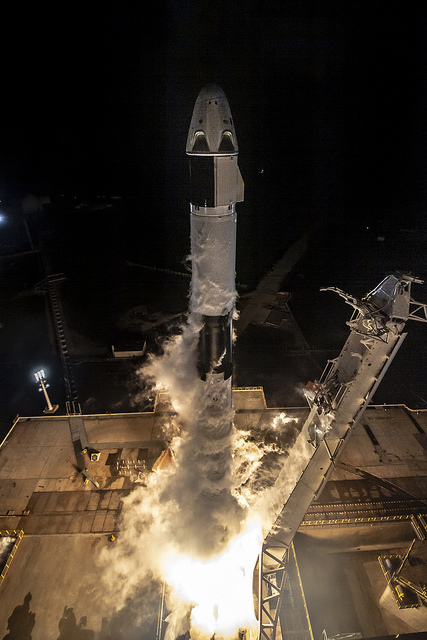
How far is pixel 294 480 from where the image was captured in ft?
44.8

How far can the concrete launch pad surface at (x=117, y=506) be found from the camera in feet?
57.5

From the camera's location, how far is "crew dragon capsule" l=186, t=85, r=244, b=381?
35.1ft

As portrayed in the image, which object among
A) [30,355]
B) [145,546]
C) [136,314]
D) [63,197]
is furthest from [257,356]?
[63,197]

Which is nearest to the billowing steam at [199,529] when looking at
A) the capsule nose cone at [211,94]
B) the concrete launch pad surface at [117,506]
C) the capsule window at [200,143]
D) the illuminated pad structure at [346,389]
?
the illuminated pad structure at [346,389]

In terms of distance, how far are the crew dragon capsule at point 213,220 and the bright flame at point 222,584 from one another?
9784mm

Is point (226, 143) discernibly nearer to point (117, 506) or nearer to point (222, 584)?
point (222, 584)

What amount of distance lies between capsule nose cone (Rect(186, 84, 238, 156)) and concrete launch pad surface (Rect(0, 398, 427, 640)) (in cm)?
2019

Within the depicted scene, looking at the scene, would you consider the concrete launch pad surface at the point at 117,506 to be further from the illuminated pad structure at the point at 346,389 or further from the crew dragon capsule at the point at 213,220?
the crew dragon capsule at the point at 213,220

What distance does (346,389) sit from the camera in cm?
1112

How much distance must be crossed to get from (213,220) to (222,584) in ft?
56.1

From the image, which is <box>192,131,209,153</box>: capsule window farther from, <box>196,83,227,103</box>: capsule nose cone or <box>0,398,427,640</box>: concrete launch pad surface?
<box>0,398,427,640</box>: concrete launch pad surface

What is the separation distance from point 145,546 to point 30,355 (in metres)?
26.1

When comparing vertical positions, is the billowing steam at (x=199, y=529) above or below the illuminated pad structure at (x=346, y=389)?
below

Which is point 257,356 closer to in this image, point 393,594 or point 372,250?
point 393,594
